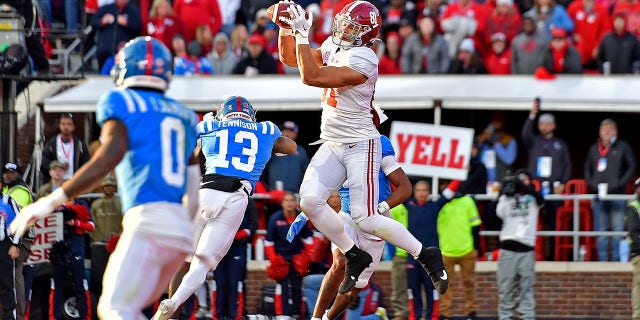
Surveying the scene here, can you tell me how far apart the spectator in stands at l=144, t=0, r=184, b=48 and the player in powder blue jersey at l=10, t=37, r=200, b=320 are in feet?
38.1

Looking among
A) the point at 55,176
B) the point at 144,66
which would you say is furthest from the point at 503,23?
the point at 144,66

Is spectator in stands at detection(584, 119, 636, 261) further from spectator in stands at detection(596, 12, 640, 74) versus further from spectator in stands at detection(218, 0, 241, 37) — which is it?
spectator in stands at detection(218, 0, 241, 37)

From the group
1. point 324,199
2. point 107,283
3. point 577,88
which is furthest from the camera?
point 577,88

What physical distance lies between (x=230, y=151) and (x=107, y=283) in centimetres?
389

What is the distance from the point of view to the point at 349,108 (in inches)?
435

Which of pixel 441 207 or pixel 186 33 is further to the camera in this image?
pixel 186 33

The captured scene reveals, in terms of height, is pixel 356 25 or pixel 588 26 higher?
pixel 588 26

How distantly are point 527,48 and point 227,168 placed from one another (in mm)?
8505

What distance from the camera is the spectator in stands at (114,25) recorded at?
19.5 metres

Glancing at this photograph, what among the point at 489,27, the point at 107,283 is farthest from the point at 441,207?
the point at 107,283

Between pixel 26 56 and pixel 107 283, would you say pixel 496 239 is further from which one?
pixel 107 283

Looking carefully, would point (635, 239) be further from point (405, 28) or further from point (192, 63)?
point (192, 63)

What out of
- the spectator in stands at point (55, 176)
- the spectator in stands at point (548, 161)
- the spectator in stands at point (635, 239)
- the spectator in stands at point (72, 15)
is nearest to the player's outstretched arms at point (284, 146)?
the spectator in stands at point (55, 176)

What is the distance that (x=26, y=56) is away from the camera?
16.8m
